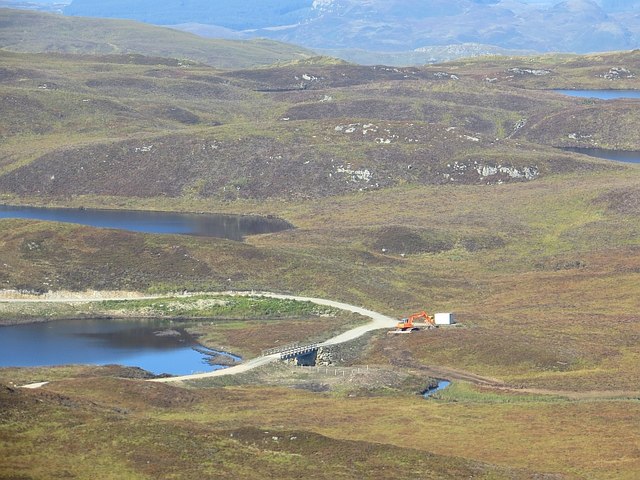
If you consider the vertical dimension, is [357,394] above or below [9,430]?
below

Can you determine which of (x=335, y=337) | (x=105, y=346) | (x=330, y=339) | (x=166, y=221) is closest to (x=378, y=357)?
(x=330, y=339)

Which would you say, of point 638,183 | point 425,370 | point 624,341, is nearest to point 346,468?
point 425,370

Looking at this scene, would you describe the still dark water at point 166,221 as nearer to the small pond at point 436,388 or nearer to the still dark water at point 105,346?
the still dark water at point 105,346

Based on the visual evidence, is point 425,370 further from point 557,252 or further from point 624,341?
point 557,252

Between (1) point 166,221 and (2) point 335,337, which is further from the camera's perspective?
(1) point 166,221

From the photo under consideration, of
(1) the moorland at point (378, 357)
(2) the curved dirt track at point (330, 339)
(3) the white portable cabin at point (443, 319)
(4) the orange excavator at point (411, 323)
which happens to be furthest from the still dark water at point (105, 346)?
(3) the white portable cabin at point (443, 319)

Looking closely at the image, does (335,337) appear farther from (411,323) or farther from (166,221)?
(166,221)
